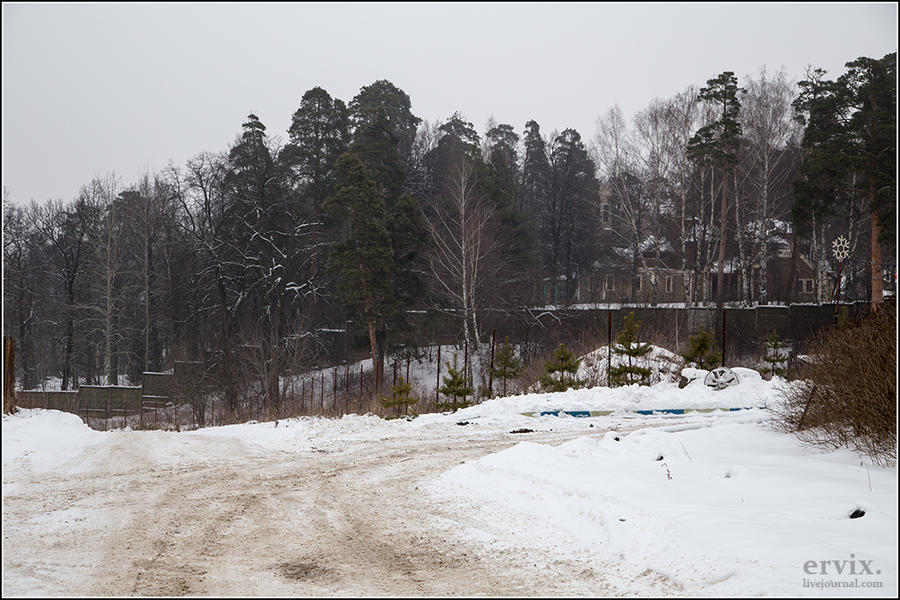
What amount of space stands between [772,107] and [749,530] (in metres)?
38.0

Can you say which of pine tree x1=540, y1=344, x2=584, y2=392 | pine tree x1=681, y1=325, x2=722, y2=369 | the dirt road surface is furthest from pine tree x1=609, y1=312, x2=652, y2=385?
the dirt road surface

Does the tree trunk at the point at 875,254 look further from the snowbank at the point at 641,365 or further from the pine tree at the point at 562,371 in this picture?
the pine tree at the point at 562,371

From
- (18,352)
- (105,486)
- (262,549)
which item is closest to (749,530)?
(262,549)

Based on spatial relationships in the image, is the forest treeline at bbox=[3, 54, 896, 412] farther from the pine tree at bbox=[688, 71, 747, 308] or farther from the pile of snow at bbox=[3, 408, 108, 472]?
the pile of snow at bbox=[3, 408, 108, 472]

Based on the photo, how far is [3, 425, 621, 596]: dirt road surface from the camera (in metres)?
5.84

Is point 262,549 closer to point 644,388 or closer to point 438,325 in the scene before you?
point 644,388

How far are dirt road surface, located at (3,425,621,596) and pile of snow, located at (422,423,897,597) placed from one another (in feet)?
1.37

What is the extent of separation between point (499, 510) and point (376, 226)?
27995mm

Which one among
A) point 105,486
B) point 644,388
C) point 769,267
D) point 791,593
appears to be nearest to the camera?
point 791,593

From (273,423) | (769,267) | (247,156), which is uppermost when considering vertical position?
(247,156)

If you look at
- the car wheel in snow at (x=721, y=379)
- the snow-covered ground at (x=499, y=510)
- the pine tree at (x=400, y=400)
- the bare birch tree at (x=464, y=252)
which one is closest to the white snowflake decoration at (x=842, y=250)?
the car wheel in snow at (x=721, y=379)

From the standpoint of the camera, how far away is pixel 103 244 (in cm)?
4038

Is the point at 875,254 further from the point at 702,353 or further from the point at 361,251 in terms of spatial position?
the point at 361,251

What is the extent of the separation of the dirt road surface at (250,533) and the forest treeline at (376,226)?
2179 cm
